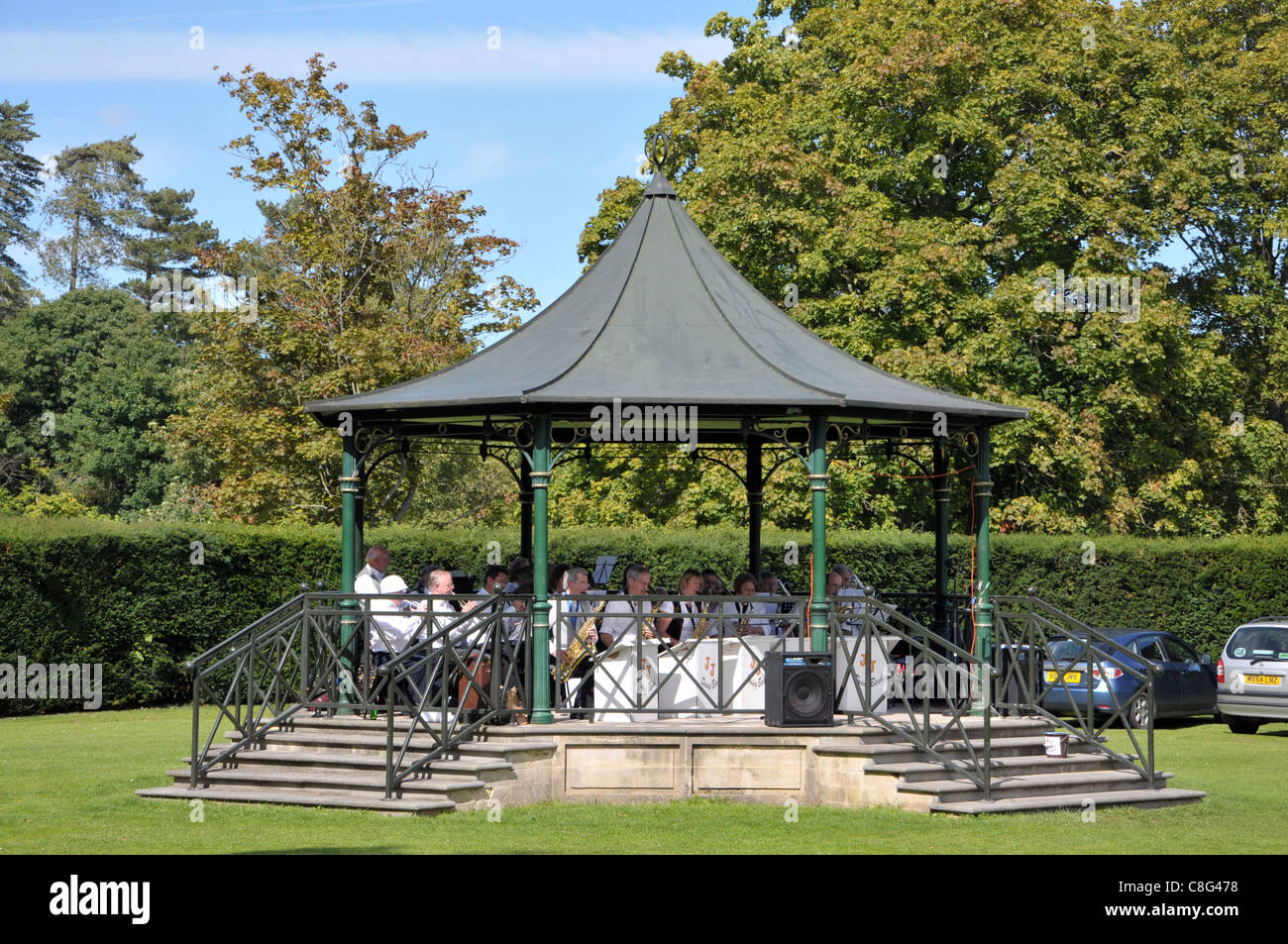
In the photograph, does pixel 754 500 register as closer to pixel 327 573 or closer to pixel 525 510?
pixel 525 510

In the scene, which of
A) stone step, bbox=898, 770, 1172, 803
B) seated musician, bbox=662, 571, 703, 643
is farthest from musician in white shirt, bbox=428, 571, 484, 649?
stone step, bbox=898, 770, 1172, 803

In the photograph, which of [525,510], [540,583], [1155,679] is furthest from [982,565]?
[1155,679]

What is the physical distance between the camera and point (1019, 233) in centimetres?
3039

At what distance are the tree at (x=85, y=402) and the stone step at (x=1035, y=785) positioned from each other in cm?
4078

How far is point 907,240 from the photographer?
98.2ft

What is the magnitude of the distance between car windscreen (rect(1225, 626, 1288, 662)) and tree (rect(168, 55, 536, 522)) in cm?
1521

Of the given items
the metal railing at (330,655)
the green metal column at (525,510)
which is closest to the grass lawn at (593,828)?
the metal railing at (330,655)

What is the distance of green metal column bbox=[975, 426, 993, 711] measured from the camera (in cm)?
1561

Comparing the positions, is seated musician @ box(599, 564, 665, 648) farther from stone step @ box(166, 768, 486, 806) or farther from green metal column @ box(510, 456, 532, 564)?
green metal column @ box(510, 456, 532, 564)

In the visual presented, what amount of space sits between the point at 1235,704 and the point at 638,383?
41.3ft

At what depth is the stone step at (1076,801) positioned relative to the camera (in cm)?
1276
